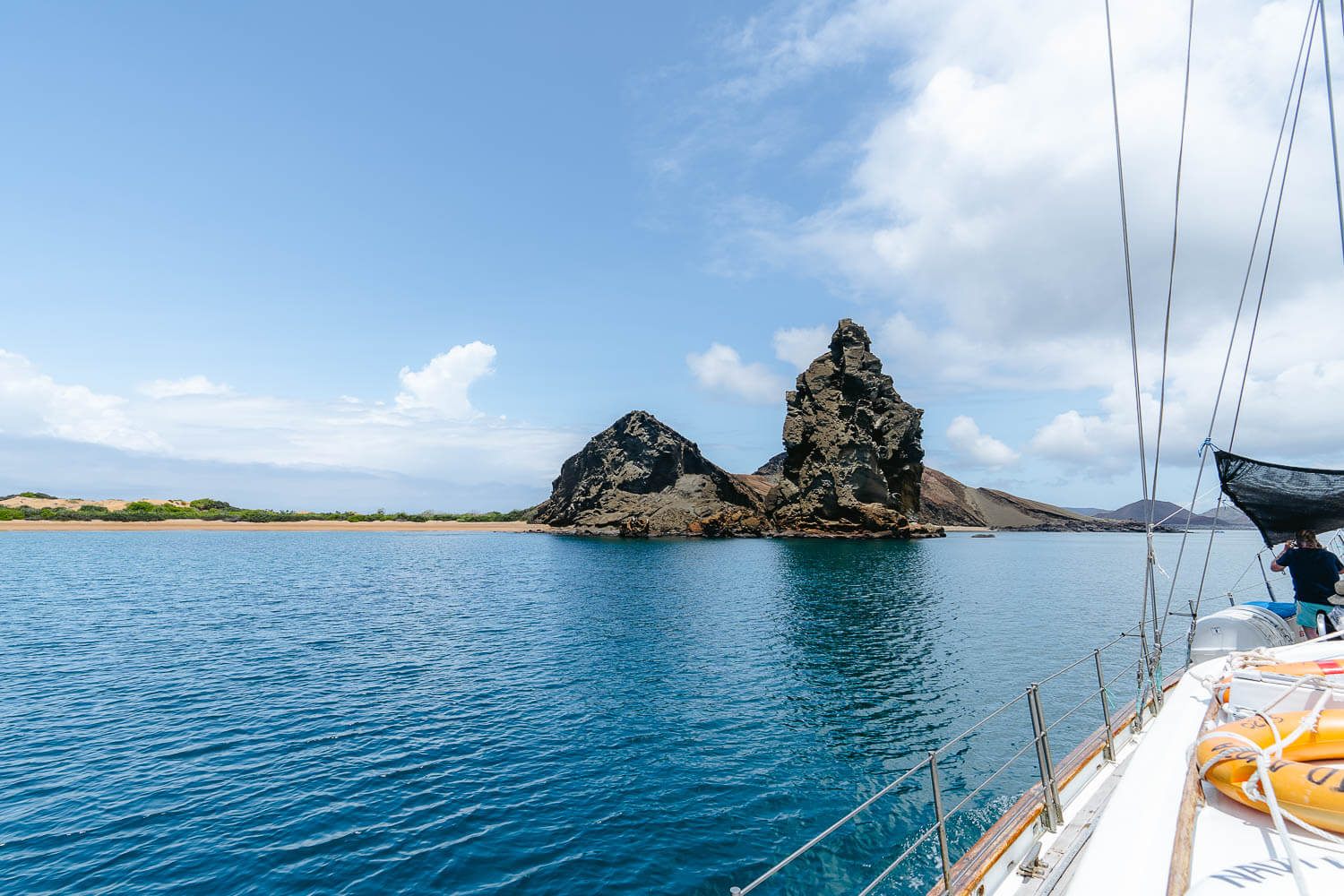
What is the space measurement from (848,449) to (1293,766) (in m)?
108

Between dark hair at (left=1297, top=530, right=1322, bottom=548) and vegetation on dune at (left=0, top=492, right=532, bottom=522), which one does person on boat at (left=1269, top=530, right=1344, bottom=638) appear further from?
vegetation on dune at (left=0, top=492, right=532, bottom=522)

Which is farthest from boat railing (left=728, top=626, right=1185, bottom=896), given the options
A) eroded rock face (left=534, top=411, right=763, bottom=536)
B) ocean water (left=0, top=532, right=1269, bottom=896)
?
eroded rock face (left=534, top=411, right=763, bottom=536)

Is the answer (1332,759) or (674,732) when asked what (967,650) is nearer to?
(674,732)

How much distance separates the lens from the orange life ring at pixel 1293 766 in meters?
4.37

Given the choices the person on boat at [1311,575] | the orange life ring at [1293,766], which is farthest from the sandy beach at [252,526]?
the orange life ring at [1293,766]

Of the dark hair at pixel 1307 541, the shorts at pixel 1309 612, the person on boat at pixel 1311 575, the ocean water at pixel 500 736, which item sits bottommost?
the ocean water at pixel 500 736

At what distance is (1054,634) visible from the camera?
96.6 feet

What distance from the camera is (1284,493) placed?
41.5 feet

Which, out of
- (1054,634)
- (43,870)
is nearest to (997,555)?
(1054,634)

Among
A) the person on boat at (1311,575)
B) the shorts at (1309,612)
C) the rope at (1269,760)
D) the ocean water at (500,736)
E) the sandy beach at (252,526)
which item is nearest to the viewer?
the rope at (1269,760)

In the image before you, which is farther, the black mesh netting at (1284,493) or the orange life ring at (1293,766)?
the black mesh netting at (1284,493)

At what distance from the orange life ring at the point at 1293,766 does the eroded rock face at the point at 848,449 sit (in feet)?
346

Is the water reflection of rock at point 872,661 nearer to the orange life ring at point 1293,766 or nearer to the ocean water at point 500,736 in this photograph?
the ocean water at point 500,736

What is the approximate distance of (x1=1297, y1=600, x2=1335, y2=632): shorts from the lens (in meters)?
11.5
